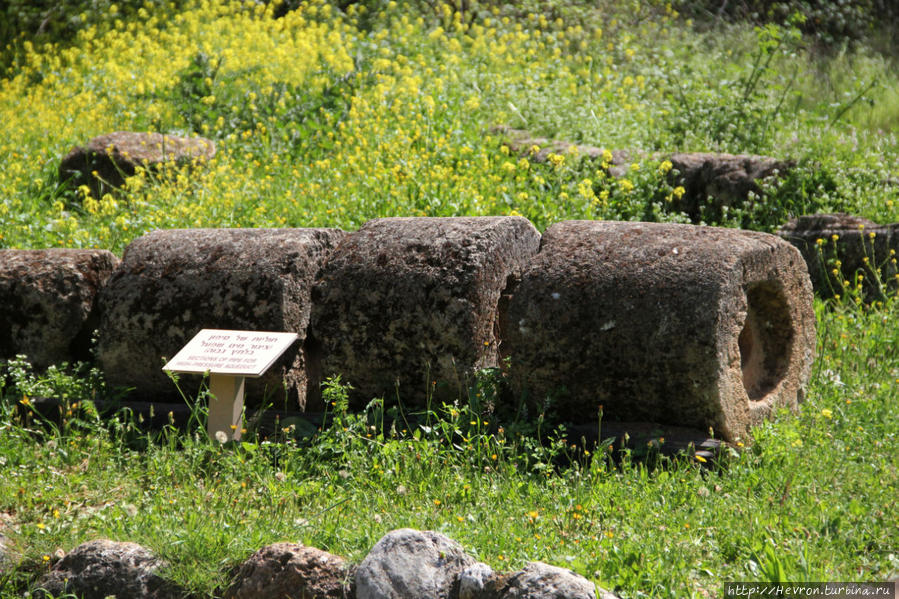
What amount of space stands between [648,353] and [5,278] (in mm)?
3187

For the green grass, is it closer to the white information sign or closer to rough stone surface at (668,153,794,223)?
the white information sign

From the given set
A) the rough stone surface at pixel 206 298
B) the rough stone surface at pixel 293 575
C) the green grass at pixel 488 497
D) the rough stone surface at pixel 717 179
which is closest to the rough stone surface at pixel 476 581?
the green grass at pixel 488 497

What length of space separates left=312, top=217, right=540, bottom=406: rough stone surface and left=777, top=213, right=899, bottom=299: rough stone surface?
2.49 meters

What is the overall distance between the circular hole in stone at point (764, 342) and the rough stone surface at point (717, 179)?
2312 millimetres

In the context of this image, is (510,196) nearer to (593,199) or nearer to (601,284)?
(593,199)

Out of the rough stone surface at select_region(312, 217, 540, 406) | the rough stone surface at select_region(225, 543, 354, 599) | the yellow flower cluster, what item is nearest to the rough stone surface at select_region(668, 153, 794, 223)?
the yellow flower cluster

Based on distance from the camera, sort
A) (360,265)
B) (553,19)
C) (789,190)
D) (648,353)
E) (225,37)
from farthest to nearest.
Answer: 1. (553,19)
2. (225,37)
3. (789,190)
4. (360,265)
5. (648,353)

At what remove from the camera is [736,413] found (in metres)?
3.71

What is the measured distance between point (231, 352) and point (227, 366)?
109 millimetres

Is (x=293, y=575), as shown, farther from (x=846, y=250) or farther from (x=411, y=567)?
(x=846, y=250)

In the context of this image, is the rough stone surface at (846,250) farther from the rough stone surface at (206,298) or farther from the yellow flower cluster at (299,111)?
the rough stone surface at (206,298)

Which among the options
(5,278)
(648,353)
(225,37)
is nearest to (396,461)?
(648,353)

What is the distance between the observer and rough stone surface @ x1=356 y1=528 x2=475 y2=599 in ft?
8.96

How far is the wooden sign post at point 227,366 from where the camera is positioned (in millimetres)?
3742
